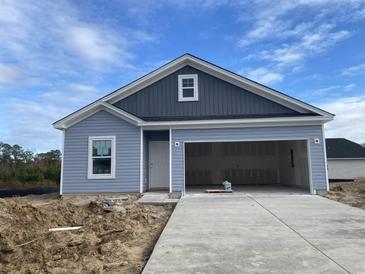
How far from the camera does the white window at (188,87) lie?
14031 millimetres

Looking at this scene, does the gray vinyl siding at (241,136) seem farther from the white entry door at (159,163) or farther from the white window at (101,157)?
the white window at (101,157)

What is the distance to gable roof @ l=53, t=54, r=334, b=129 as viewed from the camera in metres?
12.8

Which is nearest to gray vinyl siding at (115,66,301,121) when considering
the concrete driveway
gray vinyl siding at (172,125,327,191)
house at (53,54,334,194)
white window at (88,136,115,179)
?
house at (53,54,334,194)

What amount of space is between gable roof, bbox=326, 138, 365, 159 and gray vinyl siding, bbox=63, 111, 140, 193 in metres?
17.8

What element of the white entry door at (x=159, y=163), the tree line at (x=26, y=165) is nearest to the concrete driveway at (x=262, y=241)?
the white entry door at (x=159, y=163)

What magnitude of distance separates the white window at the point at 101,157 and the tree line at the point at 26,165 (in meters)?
13.7

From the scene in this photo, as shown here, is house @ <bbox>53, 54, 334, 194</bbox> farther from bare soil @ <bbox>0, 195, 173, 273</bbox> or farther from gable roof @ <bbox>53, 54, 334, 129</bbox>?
bare soil @ <bbox>0, 195, 173, 273</bbox>

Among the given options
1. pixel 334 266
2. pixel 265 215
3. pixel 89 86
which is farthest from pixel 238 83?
pixel 89 86

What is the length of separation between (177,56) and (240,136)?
4753mm

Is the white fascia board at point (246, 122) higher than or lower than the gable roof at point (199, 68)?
lower

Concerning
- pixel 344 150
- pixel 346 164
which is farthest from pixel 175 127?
pixel 344 150

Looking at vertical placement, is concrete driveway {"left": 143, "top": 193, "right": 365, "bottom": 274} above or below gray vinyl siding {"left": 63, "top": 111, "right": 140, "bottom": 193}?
below

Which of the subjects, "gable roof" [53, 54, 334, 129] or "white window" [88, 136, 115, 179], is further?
"gable roof" [53, 54, 334, 129]

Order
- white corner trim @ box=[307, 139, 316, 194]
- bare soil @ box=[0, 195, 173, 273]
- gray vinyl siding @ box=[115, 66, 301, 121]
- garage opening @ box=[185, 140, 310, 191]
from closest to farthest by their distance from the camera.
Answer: bare soil @ box=[0, 195, 173, 273], white corner trim @ box=[307, 139, 316, 194], gray vinyl siding @ box=[115, 66, 301, 121], garage opening @ box=[185, 140, 310, 191]
